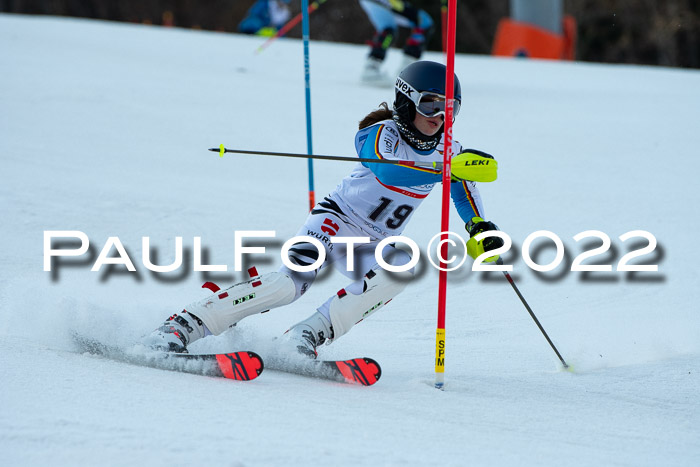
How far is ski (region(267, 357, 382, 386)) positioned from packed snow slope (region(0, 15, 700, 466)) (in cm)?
6

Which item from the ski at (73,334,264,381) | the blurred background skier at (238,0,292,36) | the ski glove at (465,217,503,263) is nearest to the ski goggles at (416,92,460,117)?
the ski glove at (465,217,503,263)

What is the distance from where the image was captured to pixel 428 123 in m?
3.65

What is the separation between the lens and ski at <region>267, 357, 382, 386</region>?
3352 mm

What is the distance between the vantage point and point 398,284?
12.0 ft

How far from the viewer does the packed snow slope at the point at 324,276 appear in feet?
8.87

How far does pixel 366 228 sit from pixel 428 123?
0.56 meters

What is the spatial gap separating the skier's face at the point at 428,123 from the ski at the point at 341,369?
1012 millimetres

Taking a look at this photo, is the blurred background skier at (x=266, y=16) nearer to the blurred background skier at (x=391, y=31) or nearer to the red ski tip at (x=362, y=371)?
the blurred background skier at (x=391, y=31)

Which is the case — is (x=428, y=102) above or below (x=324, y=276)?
above

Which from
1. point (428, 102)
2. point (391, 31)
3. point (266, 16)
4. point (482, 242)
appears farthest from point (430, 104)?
point (266, 16)

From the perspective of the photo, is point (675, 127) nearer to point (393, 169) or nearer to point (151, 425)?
point (393, 169)

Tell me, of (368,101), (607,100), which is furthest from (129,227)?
(607,100)

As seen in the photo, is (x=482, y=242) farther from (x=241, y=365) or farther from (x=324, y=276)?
(x=324, y=276)

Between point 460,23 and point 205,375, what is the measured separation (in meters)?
25.9
